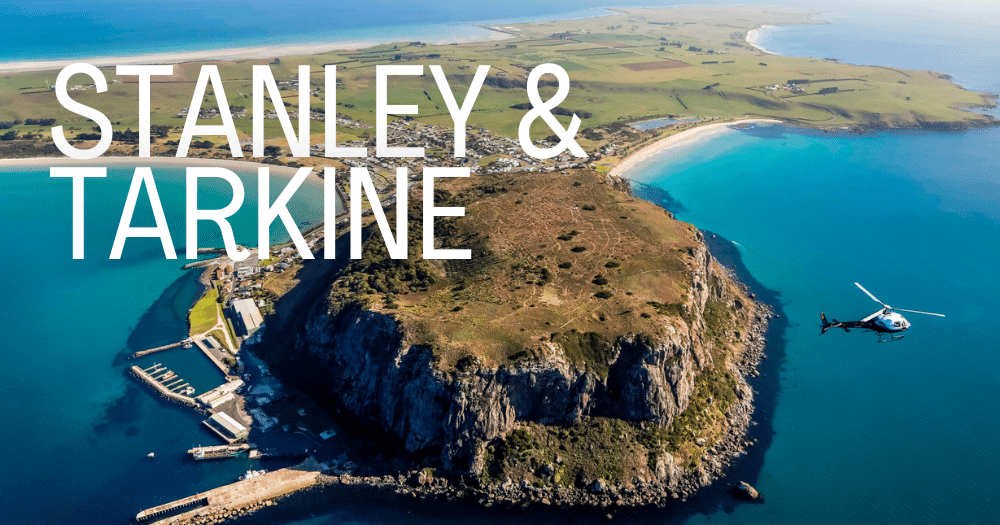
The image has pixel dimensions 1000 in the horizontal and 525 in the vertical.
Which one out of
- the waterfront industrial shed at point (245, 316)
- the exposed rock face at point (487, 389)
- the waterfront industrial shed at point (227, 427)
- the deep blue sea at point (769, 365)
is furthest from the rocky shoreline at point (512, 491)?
the waterfront industrial shed at point (245, 316)

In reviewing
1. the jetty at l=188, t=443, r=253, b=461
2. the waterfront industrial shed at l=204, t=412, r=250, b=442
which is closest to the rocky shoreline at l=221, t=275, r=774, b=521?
the jetty at l=188, t=443, r=253, b=461

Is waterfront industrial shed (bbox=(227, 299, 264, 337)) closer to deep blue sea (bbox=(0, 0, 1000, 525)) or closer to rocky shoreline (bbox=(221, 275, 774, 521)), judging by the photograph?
deep blue sea (bbox=(0, 0, 1000, 525))

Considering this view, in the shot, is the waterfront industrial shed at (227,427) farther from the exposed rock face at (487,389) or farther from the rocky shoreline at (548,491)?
the rocky shoreline at (548,491)

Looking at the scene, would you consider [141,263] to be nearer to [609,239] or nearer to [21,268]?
[21,268]

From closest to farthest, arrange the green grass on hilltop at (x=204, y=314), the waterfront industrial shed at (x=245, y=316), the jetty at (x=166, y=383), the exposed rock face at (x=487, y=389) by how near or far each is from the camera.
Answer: the exposed rock face at (x=487, y=389) → the jetty at (x=166, y=383) → the waterfront industrial shed at (x=245, y=316) → the green grass on hilltop at (x=204, y=314)

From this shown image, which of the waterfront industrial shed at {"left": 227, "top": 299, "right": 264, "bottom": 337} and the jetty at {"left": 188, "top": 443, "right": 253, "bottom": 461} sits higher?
the waterfront industrial shed at {"left": 227, "top": 299, "right": 264, "bottom": 337}

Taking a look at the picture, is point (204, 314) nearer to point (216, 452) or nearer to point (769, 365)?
point (216, 452)

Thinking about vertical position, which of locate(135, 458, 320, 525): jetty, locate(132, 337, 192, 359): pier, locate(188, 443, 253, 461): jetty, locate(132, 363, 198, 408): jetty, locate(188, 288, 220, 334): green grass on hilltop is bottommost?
locate(135, 458, 320, 525): jetty

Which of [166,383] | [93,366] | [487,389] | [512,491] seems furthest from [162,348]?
[512,491]
